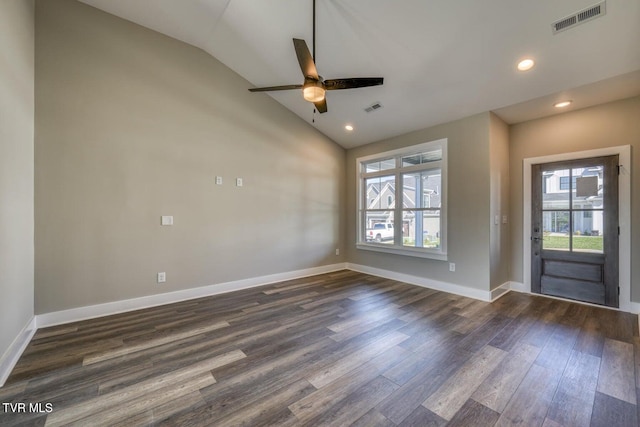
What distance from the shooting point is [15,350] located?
7.32 feet

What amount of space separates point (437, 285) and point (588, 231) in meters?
2.14

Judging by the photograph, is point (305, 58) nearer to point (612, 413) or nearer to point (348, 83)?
point (348, 83)

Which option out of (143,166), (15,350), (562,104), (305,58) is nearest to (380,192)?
(562,104)

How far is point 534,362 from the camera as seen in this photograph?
7.32 ft

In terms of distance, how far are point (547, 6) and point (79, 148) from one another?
16.6 feet

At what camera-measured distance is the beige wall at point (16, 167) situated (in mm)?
2074

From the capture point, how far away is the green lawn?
3.55 meters

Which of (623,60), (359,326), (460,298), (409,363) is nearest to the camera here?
(409,363)

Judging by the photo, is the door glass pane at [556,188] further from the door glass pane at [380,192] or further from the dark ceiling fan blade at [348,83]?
the dark ceiling fan blade at [348,83]

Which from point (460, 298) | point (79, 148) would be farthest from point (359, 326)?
point (79, 148)

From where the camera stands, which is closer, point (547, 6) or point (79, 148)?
point (547, 6)

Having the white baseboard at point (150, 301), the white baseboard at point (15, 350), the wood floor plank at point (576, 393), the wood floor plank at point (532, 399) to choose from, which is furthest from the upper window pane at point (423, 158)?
the white baseboard at point (15, 350)

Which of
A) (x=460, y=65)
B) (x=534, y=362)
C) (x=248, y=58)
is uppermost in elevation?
(x=248, y=58)

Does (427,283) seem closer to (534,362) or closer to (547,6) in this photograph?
→ (534,362)
